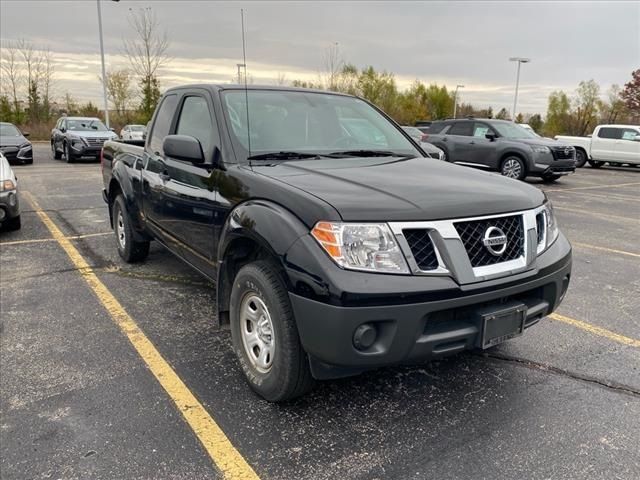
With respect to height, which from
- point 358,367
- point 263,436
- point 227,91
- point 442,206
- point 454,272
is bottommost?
point 263,436

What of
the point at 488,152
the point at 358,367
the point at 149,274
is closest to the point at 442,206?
the point at 358,367

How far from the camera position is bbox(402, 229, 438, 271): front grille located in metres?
2.30

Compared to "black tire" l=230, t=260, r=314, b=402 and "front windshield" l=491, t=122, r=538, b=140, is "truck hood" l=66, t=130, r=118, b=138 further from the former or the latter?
"black tire" l=230, t=260, r=314, b=402

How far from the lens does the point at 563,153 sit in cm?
1353

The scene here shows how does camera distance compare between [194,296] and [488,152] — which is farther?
[488,152]

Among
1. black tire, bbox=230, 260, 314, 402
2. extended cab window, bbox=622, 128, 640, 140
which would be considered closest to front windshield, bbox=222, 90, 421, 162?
black tire, bbox=230, 260, 314, 402

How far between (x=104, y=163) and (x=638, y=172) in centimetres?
2152

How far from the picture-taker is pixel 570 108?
57.5 meters

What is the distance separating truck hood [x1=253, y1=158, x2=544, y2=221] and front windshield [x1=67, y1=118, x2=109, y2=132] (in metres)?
18.6

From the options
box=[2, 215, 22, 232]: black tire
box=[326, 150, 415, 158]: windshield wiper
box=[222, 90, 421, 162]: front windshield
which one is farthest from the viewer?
box=[2, 215, 22, 232]: black tire

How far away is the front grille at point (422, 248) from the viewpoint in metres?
2.30

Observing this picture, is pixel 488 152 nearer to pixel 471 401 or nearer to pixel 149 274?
pixel 149 274

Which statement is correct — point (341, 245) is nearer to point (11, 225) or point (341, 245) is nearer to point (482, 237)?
point (482, 237)

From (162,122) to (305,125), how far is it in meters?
1.61
